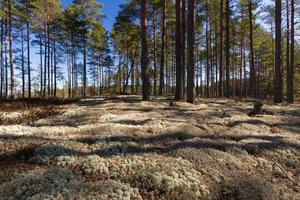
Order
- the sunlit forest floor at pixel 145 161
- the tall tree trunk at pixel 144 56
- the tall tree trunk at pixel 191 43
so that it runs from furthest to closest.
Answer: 1. the tall tree trunk at pixel 144 56
2. the tall tree trunk at pixel 191 43
3. the sunlit forest floor at pixel 145 161

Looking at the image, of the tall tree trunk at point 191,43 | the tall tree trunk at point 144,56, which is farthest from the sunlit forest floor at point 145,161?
the tall tree trunk at point 144,56

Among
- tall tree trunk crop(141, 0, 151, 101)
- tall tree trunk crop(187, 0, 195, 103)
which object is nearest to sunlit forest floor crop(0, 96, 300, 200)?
tall tree trunk crop(187, 0, 195, 103)

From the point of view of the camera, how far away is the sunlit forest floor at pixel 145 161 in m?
5.09

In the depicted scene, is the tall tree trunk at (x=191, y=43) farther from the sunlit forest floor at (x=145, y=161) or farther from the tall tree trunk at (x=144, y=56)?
the sunlit forest floor at (x=145, y=161)

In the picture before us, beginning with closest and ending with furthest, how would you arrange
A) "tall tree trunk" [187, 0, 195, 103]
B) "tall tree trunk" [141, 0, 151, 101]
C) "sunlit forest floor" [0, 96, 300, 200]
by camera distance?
"sunlit forest floor" [0, 96, 300, 200]
"tall tree trunk" [187, 0, 195, 103]
"tall tree trunk" [141, 0, 151, 101]

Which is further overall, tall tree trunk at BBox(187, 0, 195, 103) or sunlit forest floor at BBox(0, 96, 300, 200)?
tall tree trunk at BBox(187, 0, 195, 103)

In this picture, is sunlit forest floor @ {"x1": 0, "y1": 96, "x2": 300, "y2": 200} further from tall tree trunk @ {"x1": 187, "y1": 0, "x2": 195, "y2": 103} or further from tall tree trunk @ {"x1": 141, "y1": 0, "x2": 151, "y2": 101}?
tall tree trunk @ {"x1": 141, "y1": 0, "x2": 151, "y2": 101}

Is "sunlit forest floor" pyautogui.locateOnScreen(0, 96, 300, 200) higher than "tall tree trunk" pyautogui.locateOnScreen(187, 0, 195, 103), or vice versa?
"tall tree trunk" pyautogui.locateOnScreen(187, 0, 195, 103)

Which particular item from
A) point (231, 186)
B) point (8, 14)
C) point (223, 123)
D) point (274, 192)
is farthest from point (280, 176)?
point (8, 14)

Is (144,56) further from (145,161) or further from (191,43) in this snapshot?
(145,161)

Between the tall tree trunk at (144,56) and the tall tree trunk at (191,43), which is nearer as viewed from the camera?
the tall tree trunk at (191,43)

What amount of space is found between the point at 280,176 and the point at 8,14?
30.0 m

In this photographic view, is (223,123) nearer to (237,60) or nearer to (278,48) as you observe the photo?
(278,48)

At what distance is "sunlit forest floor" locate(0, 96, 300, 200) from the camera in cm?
509
